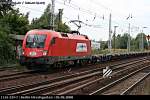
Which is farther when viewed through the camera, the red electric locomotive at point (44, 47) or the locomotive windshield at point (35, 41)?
the locomotive windshield at point (35, 41)

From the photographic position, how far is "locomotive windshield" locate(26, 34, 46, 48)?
81.8 ft

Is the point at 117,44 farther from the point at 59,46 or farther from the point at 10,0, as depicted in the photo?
the point at 59,46

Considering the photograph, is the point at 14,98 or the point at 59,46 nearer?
the point at 14,98

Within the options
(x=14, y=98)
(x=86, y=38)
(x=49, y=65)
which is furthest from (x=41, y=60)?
(x=14, y=98)

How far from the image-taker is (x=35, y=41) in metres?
25.2

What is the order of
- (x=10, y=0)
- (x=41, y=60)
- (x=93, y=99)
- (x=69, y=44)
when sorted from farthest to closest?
(x=10, y=0)
(x=69, y=44)
(x=41, y=60)
(x=93, y=99)

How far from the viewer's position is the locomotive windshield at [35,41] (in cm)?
2492

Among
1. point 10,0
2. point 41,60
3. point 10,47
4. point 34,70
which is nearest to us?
point 41,60

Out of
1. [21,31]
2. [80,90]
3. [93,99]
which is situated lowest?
[80,90]

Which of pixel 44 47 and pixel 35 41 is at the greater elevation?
pixel 35 41

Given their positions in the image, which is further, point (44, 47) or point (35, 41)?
point (35, 41)

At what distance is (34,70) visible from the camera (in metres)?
26.0

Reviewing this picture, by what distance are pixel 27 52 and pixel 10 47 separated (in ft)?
29.9

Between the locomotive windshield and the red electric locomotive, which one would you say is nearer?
the red electric locomotive
